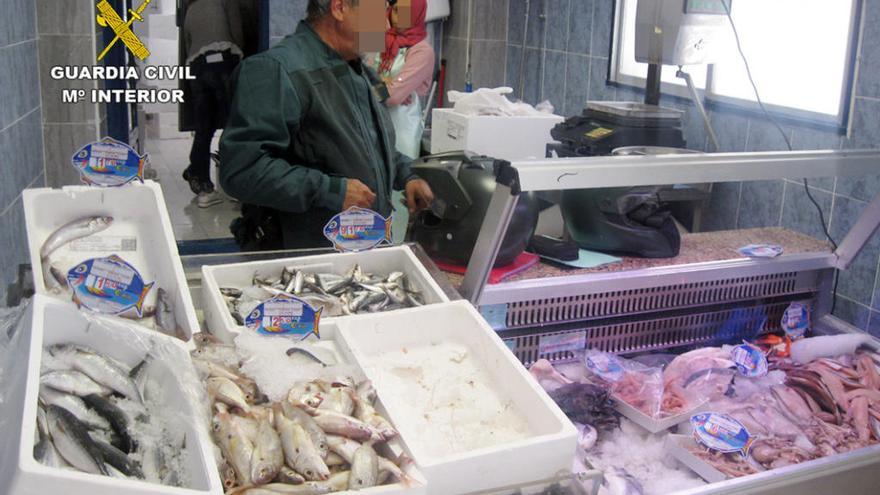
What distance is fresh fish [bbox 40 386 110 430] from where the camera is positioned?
3.97ft

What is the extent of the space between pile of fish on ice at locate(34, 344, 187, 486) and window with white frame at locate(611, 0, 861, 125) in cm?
261

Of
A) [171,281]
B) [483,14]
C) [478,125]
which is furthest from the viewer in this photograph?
[483,14]

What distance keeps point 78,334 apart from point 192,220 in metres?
4.66

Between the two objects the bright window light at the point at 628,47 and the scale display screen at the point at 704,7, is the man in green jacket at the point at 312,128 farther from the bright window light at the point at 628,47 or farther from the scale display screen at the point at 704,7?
the bright window light at the point at 628,47

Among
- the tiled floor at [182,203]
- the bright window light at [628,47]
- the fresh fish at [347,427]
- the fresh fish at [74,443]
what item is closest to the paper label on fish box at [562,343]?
the fresh fish at [347,427]

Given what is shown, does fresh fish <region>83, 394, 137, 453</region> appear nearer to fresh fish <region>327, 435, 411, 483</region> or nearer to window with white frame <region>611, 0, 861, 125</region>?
fresh fish <region>327, 435, 411, 483</region>

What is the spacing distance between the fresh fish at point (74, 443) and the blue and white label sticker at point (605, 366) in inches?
50.1

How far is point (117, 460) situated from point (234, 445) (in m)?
0.17

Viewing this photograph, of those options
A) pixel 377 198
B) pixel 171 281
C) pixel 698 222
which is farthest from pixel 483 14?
pixel 171 281

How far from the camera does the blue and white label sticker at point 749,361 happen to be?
207cm

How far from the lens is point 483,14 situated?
654cm

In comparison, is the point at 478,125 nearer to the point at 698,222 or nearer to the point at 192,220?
the point at 698,222

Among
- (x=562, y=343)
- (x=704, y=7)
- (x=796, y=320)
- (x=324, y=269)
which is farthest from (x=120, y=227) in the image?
(x=704, y=7)

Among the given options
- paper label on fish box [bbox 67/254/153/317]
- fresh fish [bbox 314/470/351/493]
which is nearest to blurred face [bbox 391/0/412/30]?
paper label on fish box [bbox 67/254/153/317]
